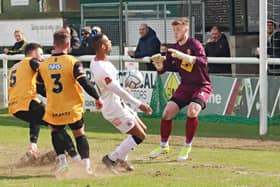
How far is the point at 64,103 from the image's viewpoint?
34.2 ft

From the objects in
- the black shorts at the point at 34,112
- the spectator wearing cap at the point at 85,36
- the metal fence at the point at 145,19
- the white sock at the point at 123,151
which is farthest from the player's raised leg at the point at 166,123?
the metal fence at the point at 145,19

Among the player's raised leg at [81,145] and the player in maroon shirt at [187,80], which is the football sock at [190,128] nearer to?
the player in maroon shirt at [187,80]

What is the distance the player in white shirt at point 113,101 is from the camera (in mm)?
10469

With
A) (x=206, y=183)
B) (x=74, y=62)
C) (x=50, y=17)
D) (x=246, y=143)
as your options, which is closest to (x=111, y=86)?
(x=74, y=62)

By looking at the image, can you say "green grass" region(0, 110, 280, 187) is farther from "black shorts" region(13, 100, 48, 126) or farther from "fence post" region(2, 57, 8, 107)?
"fence post" region(2, 57, 8, 107)

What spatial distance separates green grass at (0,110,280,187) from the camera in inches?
397

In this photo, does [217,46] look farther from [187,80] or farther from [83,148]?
[83,148]

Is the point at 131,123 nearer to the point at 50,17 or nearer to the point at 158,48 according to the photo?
the point at 158,48

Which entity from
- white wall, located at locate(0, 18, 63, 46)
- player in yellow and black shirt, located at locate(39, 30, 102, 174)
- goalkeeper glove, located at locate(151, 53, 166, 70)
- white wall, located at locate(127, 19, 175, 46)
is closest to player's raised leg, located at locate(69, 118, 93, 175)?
player in yellow and black shirt, located at locate(39, 30, 102, 174)

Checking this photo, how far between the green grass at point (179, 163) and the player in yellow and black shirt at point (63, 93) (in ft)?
1.62

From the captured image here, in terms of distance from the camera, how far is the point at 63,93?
34.2 ft

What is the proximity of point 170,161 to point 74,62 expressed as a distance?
2.44 m

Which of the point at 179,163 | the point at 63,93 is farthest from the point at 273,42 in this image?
the point at 63,93

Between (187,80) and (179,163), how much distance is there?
1.31 m
